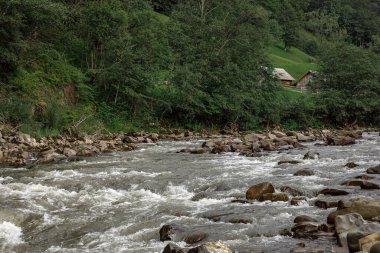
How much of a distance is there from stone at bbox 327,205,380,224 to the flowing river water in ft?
1.09

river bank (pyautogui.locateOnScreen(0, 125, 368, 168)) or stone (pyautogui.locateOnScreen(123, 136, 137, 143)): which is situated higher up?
river bank (pyautogui.locateOnScreen(0, 125, 368, 168))

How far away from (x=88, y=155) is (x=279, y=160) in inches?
314

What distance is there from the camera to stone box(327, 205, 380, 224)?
333 inches

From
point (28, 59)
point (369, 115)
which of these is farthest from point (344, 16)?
point (28, 59)

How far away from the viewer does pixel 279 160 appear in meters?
17.4

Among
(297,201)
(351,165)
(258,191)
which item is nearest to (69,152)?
(258,191)

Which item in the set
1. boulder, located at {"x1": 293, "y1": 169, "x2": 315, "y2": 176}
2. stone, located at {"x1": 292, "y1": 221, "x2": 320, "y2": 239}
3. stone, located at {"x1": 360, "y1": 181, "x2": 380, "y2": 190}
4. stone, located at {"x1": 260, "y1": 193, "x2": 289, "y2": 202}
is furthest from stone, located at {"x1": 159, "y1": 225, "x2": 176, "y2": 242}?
boulder, located at {"x1": 293, "y1": 169, "x2": 315, "y2": 176}

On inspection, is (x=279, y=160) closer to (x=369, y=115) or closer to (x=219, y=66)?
(x=219, y=66)

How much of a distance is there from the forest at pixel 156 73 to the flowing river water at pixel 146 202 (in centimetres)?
936

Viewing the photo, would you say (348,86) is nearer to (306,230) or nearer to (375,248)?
(306,230)

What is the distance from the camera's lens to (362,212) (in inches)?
336

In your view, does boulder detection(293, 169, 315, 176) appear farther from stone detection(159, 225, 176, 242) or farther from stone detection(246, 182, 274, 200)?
stone detection(159, 225, 176, 242)

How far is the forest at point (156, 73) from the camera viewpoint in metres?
25.0

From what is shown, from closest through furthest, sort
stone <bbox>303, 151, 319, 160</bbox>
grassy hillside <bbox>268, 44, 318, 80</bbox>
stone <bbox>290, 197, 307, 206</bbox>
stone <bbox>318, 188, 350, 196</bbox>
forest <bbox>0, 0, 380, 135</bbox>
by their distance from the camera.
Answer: stone <bbox>290, 197, 307, 206</bbox> < stone <bbox>318, 188, 350, 196</bbox> < stone <bbox>303, 151, 319, 160</bbox> < forest <bbox>0, 0, 380, 135</bbox> < grassy hillside <bbox>268, 44, 318, 80</bbox>
